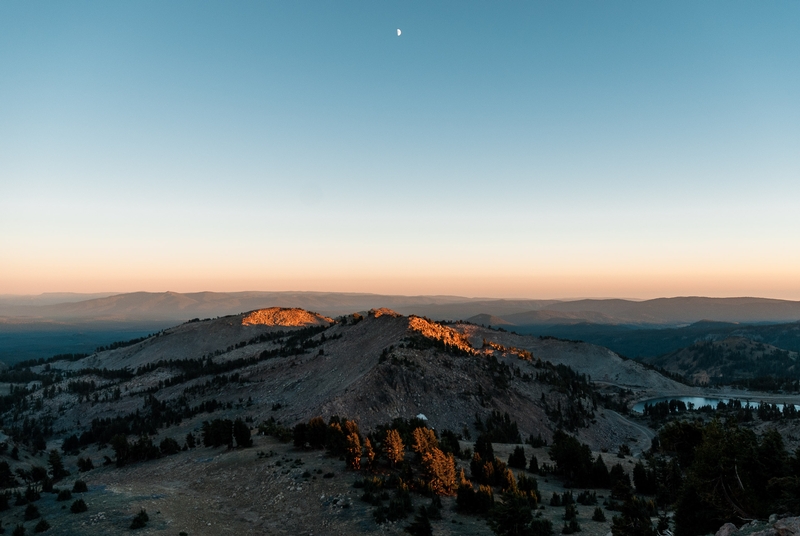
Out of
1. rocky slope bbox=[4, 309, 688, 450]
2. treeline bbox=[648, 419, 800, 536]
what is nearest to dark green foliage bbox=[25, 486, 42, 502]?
rocky slope bbox=[4, 309, 688, 450]

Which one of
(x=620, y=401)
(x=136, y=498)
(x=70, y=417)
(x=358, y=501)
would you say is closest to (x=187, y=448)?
(x=136, y=498)

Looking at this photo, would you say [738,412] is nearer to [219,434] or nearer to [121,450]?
[219,434]

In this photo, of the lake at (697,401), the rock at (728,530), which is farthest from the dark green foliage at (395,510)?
the lake at (697,401)

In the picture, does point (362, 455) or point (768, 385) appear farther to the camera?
point (768, 385)

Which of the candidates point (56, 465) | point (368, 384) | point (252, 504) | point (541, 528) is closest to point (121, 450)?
point (56, 465)

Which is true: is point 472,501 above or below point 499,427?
above

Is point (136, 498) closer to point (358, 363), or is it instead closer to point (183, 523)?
point (183, 523)

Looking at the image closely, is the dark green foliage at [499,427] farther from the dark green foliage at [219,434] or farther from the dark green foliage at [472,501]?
the dark green foliage at [219,434]
